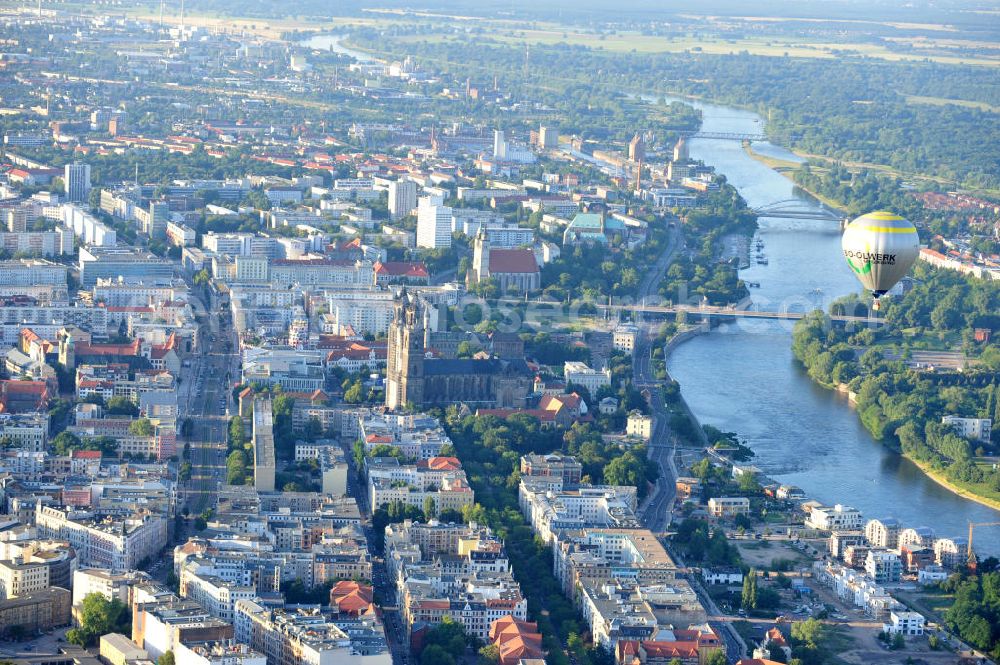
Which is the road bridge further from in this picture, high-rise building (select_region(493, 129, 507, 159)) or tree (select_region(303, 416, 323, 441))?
tree (select_region(303, 416, 323, 441))

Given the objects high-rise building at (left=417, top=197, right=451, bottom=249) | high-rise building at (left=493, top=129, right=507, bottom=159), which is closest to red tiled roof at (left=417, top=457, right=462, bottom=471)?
high-rise building at (left=417, top=197, right=451, bottom=249)

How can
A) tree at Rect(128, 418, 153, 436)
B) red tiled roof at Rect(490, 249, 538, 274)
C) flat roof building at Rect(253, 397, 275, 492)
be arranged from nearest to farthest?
flat roof building at Rect(253, 397, 275, 492)
tree at Rect(128, 418, 153, 436)
red tiled roof at Rect(490, 249, 538, 274)

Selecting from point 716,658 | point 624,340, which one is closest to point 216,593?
point 716,658

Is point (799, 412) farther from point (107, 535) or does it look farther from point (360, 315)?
point (107, 535)

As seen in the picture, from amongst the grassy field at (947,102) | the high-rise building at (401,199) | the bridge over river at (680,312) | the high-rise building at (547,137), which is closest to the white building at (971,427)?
the bridge over river at (680,312)

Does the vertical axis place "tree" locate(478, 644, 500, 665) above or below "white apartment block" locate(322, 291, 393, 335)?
above

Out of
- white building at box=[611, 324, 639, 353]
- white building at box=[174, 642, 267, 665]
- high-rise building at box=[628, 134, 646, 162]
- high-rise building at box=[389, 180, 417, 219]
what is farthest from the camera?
high-rise building at box=[628, 134, 646, 162]

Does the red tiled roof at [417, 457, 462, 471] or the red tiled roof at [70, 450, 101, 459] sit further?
the red tiled roof at [417, 457, 462, 471]
